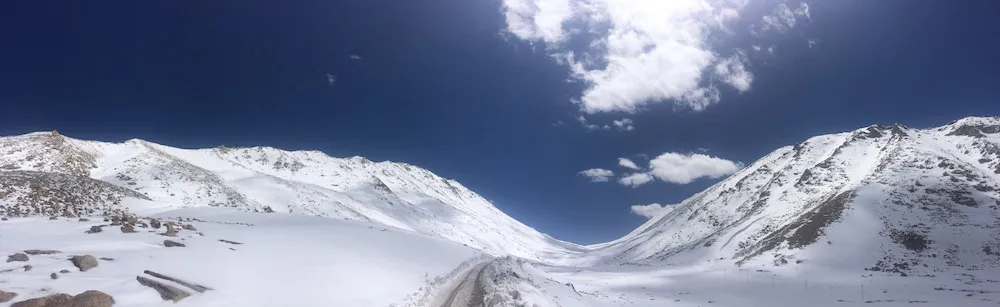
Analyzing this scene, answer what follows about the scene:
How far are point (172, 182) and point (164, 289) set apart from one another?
7056 centimetres

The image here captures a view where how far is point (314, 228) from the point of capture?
1399 inches

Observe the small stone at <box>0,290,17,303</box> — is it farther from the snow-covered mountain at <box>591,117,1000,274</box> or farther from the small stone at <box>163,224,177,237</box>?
the snow-covered mountain at <box>591,117,1000,274</box>

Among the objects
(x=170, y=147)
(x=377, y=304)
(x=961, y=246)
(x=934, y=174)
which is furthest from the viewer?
(x=170, y=147)

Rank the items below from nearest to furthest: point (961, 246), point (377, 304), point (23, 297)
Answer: point (23, 297) < point (377, 304) < point (961, 246)

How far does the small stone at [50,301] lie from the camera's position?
11117 millimetres

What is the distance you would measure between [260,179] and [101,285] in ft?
356

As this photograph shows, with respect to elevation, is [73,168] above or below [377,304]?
above

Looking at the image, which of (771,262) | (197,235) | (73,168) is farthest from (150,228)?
(771,262)

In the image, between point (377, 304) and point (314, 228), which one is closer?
point (377, 304)

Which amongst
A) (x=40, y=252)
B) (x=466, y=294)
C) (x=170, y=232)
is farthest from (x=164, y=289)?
(x=466, y=294)

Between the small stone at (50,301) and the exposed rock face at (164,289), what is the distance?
2.32 meters

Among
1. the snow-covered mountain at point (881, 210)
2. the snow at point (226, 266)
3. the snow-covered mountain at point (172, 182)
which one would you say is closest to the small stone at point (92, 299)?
the snow at point (226, 266)

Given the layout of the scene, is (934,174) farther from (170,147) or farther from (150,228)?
(170,147)

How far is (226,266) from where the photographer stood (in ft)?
60.2
